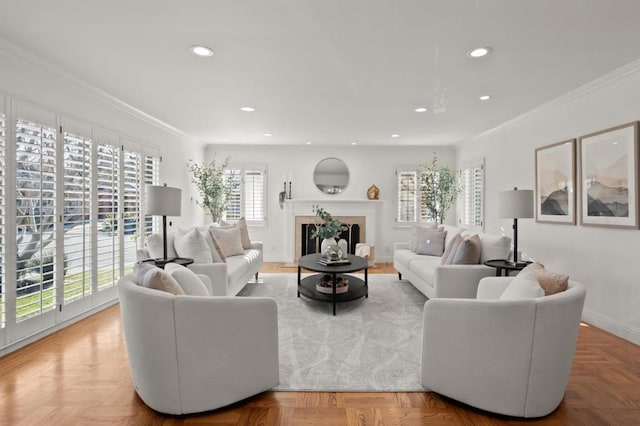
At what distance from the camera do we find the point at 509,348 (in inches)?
73.5

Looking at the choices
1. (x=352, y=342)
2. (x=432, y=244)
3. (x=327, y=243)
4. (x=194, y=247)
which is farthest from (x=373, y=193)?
(x=352, y=342)

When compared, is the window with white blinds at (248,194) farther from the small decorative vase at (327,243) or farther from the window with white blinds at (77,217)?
the window with white blinds at (77,217)

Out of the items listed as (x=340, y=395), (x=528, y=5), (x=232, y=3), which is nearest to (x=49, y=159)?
(x=232, y=3)

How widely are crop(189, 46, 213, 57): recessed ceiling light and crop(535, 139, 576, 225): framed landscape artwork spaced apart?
3901 mm

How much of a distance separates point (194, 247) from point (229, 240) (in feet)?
3.28

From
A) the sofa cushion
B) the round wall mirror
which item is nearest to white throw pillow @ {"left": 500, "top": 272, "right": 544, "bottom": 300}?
the sofa cushion

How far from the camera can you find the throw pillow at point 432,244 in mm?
4766

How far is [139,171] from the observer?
4.61 meters

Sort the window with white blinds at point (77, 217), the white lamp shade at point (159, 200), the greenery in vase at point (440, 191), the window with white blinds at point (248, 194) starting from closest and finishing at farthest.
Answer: the window with white blinds at point (77, 217), the white lamp shade at point (159, 200), the greenery in vase at point (440, 191), the window with white blinds at point (248, 194)

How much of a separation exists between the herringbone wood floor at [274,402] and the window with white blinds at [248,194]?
4.48m

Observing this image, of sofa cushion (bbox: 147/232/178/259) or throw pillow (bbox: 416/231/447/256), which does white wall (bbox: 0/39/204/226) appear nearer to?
sofa cushion (bbox: 147/232/178/259)

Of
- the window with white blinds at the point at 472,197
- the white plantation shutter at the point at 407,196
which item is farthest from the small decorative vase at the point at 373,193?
the window with white blinds at the point at 472,197

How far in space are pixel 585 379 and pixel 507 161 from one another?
11.4 feet

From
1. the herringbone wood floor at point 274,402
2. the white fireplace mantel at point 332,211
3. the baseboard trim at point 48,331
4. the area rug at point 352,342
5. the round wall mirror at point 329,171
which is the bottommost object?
the herringbone wood floor at point 274,402
